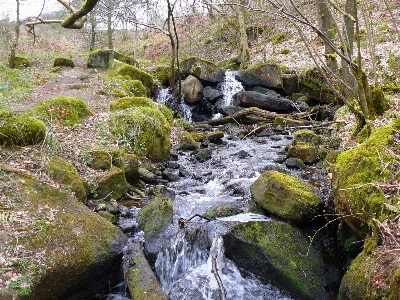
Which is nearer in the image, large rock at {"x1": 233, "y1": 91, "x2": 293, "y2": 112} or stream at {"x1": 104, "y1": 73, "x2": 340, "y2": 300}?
stream at {"x1": 104, "y1": 73, "x2": 340, "y2": 300}

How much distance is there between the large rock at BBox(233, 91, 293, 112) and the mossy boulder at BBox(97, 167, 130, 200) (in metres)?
9.41

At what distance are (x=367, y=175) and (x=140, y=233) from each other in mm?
3555

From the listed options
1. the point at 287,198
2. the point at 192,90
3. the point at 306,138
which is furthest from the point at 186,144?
the point at 192,90

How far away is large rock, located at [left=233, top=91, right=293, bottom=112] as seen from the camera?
14.4m

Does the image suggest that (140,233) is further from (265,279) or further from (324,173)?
(324,173)

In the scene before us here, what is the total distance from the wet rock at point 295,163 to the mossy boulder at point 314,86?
7.48 meters

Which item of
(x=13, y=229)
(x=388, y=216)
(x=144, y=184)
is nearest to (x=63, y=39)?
(x=144, y=184)

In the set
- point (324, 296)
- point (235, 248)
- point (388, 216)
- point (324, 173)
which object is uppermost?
point (388, 216)

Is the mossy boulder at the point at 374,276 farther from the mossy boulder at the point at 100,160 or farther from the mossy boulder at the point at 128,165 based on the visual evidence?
the mossy boulder at the point at 100,160

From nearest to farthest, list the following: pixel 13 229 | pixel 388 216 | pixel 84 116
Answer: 1. pixel 388 216
2. pixel 13 229
3. pixel 84 116

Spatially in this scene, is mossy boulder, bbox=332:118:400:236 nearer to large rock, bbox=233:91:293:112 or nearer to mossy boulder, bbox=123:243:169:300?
mossy boulder, bbox=123:243:169:300

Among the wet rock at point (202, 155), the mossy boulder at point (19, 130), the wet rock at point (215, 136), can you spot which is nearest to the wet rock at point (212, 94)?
the wet rock at point (215, 136)

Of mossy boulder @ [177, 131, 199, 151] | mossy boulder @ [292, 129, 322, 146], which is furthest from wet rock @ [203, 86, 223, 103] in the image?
mossy boulder @ [292, 129, 322, 146]

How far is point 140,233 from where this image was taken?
5.41 meters
